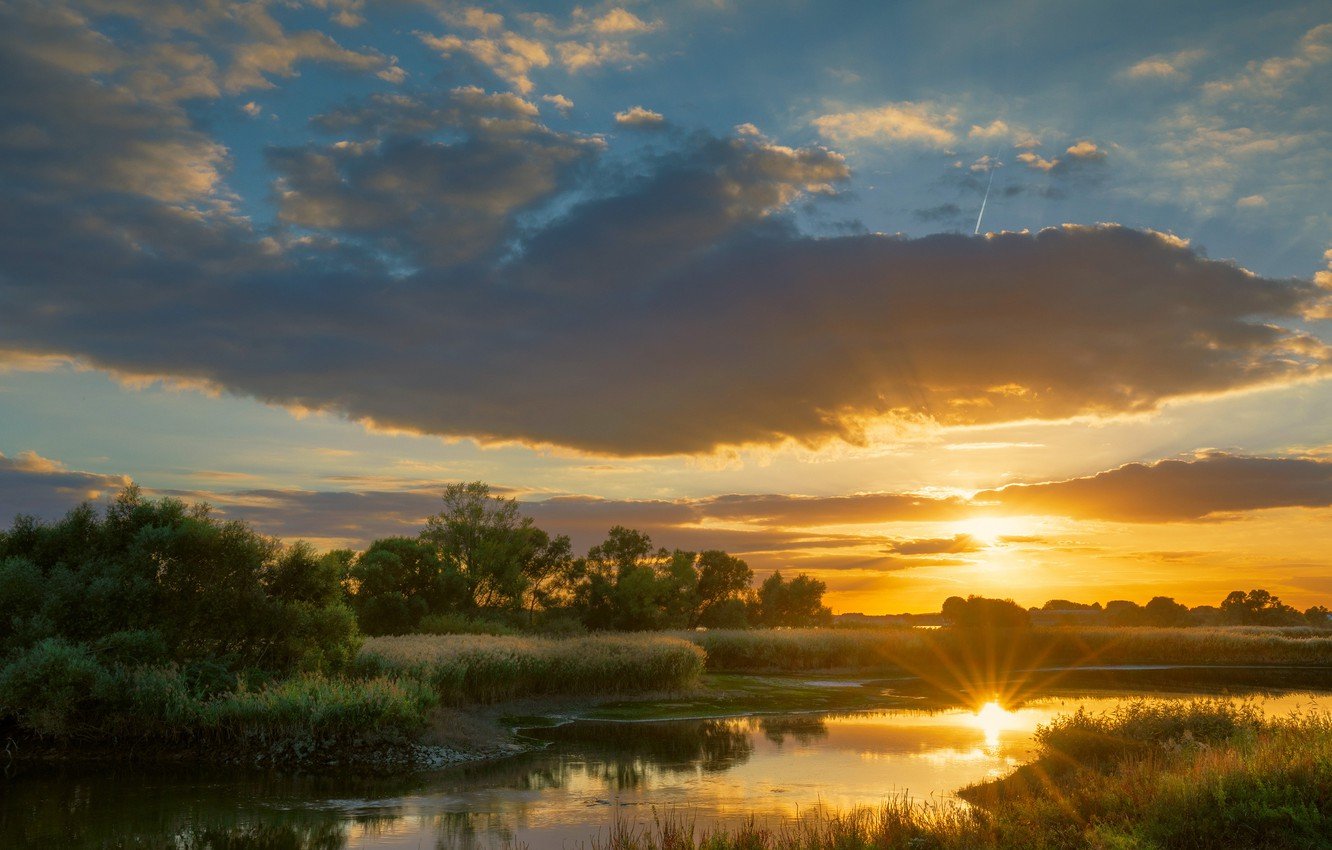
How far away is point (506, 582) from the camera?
3575 inches

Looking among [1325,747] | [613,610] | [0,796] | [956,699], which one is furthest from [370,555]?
[1325,747]

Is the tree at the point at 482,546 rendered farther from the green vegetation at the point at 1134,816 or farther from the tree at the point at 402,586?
the green vegetation at the point at 1134,816

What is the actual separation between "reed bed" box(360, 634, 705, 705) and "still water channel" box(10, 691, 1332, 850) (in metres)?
7.41

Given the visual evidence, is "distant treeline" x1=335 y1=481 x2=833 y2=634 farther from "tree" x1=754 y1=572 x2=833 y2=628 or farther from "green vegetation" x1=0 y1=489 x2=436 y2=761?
"green vegetation" x1=0 y1=489 x2=436 y2=761

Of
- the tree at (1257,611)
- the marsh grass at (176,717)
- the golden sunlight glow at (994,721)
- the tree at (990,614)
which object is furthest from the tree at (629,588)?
the tree at (1257,611)

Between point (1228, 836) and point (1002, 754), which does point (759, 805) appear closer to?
point (1228, 836)

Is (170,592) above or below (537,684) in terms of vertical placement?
above

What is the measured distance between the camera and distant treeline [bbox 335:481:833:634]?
7912 centimetres

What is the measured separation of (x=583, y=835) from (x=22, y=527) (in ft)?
90.0

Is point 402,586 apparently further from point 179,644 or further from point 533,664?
point 179,644

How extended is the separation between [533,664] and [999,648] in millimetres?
50106

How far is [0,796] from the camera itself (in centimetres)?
2273

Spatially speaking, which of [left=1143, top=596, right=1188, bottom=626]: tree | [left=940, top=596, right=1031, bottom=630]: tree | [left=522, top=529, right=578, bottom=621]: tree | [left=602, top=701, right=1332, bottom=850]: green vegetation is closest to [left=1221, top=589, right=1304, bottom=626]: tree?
[left=1143, top=596, right=1188, bottom=626]: tree

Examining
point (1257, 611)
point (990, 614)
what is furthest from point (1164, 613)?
point (990, 614)
